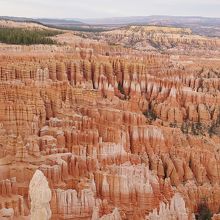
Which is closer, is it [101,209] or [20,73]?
[101,209]

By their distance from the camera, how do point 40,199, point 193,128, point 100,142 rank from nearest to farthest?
1. point 40,199
2. point 100,142
3. point 193,128

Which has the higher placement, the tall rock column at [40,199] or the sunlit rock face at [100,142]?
the tall rock column at [40,199]

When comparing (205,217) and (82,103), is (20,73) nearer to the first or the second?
(82,103)

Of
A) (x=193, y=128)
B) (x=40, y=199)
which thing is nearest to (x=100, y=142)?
(x=193, y=128)

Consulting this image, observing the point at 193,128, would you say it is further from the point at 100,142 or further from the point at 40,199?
the point at 40,199

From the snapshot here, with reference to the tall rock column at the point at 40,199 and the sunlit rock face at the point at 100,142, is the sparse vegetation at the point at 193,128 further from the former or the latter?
the tall rock column at the point at 40,199

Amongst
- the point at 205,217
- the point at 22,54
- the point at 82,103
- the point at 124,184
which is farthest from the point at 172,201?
the point at 22,54

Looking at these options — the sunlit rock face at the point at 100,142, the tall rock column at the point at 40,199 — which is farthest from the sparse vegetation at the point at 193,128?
the tall rock column at the point at 40,199

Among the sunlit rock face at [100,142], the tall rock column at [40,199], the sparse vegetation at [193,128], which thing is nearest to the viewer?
the tall rock column at [40,199]
